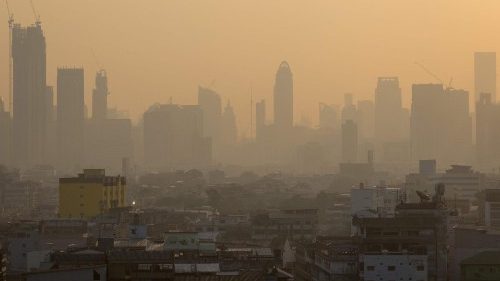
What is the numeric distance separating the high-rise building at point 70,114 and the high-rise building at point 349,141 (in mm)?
23545

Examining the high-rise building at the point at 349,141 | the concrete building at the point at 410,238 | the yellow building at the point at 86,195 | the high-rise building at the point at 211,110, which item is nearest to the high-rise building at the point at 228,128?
the high-rise building at the point at 211,110

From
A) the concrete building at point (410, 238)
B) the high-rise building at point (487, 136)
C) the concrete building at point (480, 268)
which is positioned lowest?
the concrete building at point (480, 268)

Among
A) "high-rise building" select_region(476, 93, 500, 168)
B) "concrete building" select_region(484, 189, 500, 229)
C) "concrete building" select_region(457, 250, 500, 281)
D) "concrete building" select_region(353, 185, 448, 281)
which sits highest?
"high-rise building" select_region(476, 93, 500, 168)

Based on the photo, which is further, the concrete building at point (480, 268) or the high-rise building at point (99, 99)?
the high-rise building at point (99, 99)

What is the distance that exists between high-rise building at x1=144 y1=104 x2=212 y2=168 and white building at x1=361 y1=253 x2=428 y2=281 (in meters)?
130

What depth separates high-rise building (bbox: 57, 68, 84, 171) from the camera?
15712 centimetres

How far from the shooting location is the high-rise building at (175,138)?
16212 cm

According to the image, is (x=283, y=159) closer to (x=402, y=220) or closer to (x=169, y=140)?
(x=169, y=140)

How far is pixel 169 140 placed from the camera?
550 ft

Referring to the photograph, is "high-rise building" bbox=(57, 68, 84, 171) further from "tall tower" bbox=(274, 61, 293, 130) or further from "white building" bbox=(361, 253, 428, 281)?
"white building" bbox=(361, 253, 428, 281)

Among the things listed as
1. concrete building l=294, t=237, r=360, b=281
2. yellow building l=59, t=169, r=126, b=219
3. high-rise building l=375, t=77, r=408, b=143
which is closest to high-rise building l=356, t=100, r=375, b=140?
high-rise building l=375, t=77, r=408, b=143

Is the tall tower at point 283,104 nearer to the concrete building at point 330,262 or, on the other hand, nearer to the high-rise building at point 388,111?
the high-rise building at point 388,111

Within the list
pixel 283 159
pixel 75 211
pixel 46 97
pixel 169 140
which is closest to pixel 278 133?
pixel 283 159

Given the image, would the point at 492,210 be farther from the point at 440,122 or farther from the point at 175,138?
the point at 175,138
